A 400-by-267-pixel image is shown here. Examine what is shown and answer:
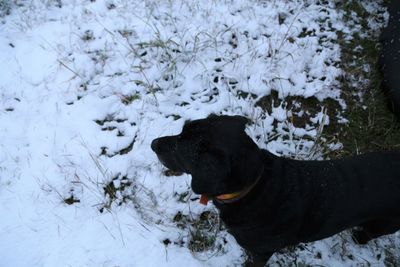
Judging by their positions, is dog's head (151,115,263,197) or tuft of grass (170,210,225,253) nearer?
dog's head (151,115,263,197)

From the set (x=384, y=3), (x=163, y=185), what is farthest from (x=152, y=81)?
(x=384, y=3)

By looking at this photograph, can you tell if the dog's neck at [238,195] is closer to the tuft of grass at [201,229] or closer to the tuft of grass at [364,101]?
the tuft of grass at [201,229]

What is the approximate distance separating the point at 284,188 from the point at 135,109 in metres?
1.92

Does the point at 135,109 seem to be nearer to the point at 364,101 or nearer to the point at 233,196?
the point at 233,196

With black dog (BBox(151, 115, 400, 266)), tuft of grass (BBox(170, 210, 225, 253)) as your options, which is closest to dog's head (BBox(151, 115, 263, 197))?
black dog (BBox(151, 115, 400, 266))

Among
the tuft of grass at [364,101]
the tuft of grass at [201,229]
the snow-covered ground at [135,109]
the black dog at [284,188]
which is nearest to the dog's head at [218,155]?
the black dog at [284,188]

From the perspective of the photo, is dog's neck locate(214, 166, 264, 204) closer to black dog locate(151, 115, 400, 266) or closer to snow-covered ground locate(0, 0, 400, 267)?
black dog locate(151, 115, 400, 266)

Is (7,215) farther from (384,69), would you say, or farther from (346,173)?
(384,69)

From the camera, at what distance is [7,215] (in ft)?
9.59

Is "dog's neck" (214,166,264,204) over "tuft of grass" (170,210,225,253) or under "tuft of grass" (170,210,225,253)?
over

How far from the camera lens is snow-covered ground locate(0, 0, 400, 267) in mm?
2855

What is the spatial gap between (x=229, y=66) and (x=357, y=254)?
90.0 inches

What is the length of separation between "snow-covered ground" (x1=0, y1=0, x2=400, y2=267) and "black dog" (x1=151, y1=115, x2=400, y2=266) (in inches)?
28.7

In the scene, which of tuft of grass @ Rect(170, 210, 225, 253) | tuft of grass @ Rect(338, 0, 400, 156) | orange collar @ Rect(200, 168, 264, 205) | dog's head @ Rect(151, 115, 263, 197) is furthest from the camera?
tuft of grass @ Rect(338, 0, 400, 156)
